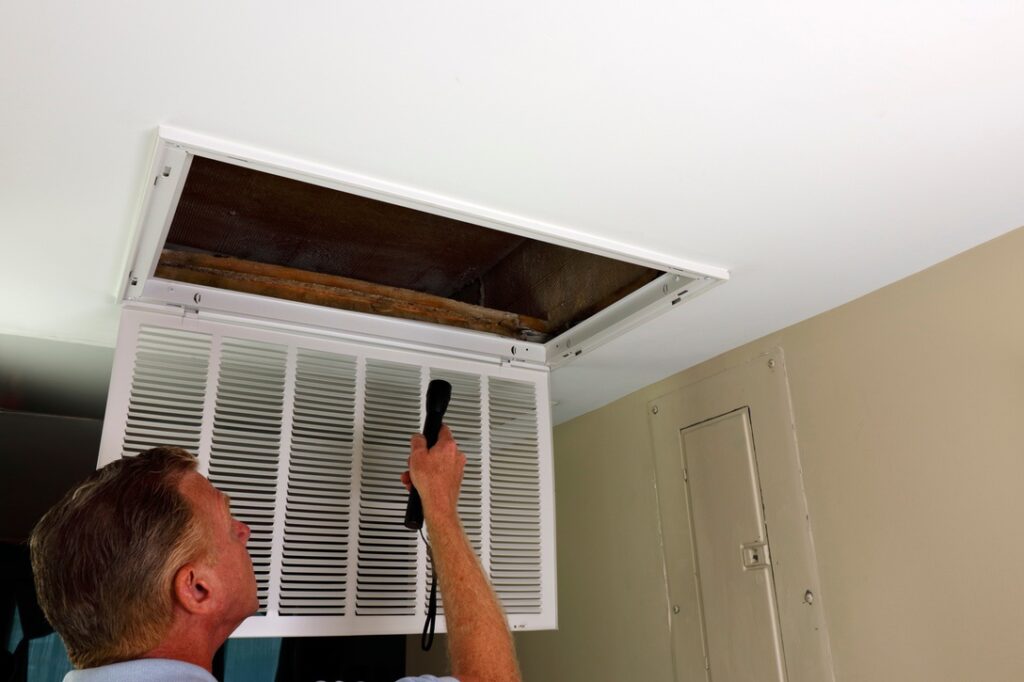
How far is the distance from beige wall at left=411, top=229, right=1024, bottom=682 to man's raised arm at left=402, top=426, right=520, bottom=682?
648mm

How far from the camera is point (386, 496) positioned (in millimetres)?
1452

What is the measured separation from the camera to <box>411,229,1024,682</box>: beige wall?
1.22 m

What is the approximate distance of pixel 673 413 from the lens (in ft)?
6.06

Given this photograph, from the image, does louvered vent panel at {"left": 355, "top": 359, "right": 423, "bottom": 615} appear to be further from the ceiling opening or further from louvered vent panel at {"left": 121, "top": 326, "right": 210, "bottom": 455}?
louvered vent panel at {"left": 121, "top": 326, "right": 210, "bottom": 455}

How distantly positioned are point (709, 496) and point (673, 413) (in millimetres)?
215

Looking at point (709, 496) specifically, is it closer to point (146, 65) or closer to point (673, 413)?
point (673, 413)

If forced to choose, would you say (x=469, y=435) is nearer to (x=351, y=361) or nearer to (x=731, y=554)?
(x=351, y=361)

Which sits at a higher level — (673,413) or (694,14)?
(694,14)

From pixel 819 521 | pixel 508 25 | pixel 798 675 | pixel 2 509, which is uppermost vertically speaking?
pixel 508 25

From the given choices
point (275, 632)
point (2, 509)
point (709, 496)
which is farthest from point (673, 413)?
point (2, 509)

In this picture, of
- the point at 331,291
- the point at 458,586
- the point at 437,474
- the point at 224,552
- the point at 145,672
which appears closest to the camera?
the point at 145,672

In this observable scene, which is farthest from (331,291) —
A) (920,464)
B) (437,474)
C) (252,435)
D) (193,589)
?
(920,464)

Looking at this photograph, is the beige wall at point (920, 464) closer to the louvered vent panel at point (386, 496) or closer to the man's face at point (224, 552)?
the louvered vent panel at point (386, 496)

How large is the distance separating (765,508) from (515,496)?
0.48 metres
